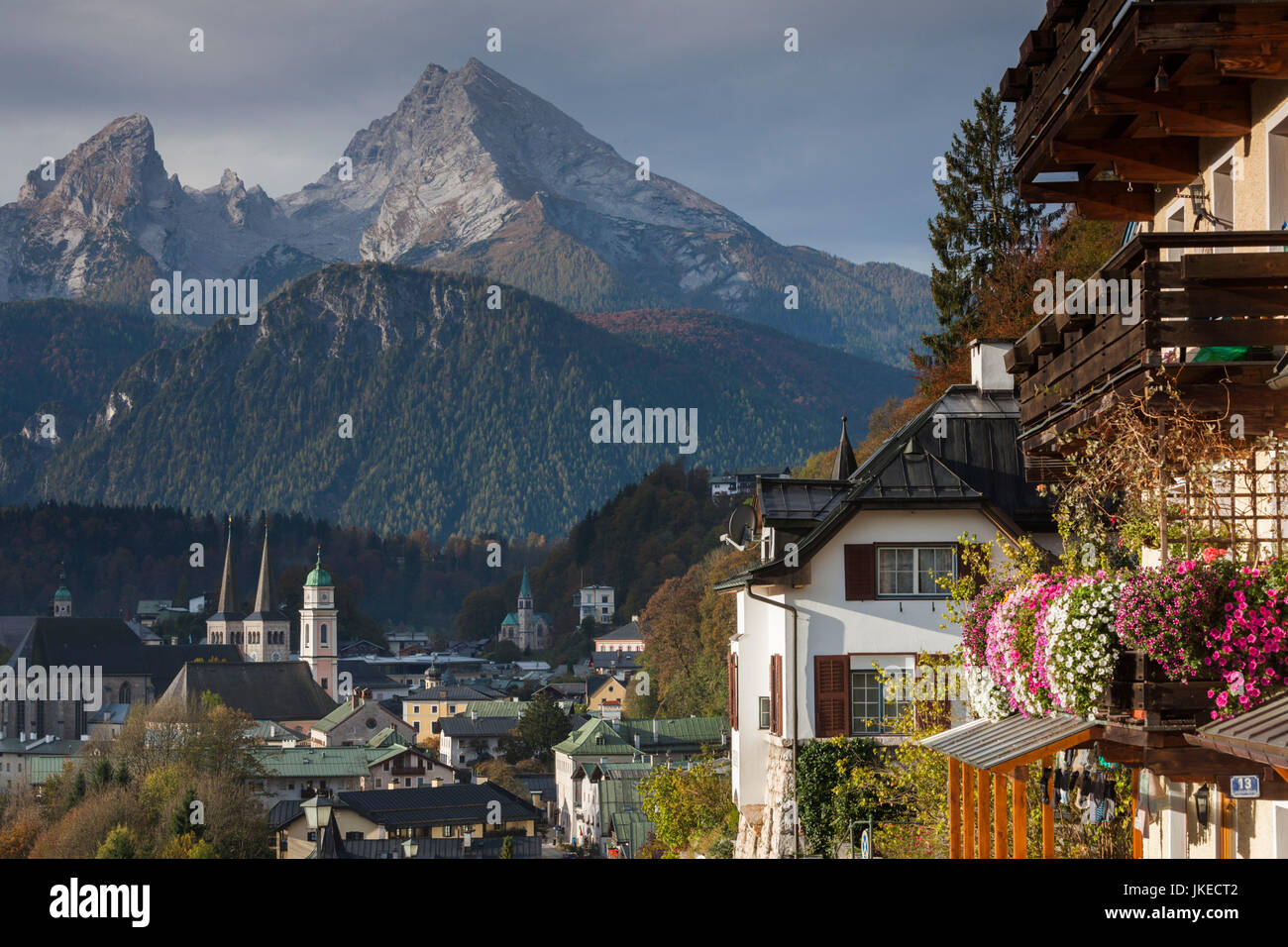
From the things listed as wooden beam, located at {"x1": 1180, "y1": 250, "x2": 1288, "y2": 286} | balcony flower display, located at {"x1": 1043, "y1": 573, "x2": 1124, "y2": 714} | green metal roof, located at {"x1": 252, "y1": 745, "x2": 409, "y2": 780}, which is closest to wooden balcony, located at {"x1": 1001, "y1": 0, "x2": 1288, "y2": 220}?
wooden beam, located at {"x1": 1180, "y1": 250, "x2": 1288, "y2": 286}

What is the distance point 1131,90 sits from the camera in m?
11.2

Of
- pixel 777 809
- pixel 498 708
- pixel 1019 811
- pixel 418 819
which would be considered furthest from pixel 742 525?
pixel 498 708

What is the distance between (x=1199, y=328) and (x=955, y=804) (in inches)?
308

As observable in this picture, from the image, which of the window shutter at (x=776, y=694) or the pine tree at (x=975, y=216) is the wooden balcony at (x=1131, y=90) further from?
the pine tree at (x=975, y=216)

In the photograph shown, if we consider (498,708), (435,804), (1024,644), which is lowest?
(435,804)

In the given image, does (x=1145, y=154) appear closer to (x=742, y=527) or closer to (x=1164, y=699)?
(x=1164, y=699)

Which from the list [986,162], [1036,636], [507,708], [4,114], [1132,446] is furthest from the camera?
[507,708]

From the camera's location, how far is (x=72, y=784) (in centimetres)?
10912

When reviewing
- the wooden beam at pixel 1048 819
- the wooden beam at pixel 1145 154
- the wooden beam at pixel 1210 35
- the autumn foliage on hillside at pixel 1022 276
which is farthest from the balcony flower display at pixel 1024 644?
the autumn foliage on hillside at pixel 1022 276

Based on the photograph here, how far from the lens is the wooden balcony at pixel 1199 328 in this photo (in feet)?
31.1

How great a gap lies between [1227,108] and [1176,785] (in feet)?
17.4

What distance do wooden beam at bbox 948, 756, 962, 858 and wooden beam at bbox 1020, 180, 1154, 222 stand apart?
5.59 metres

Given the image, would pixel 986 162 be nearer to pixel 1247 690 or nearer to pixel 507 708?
pixel 1247 690
